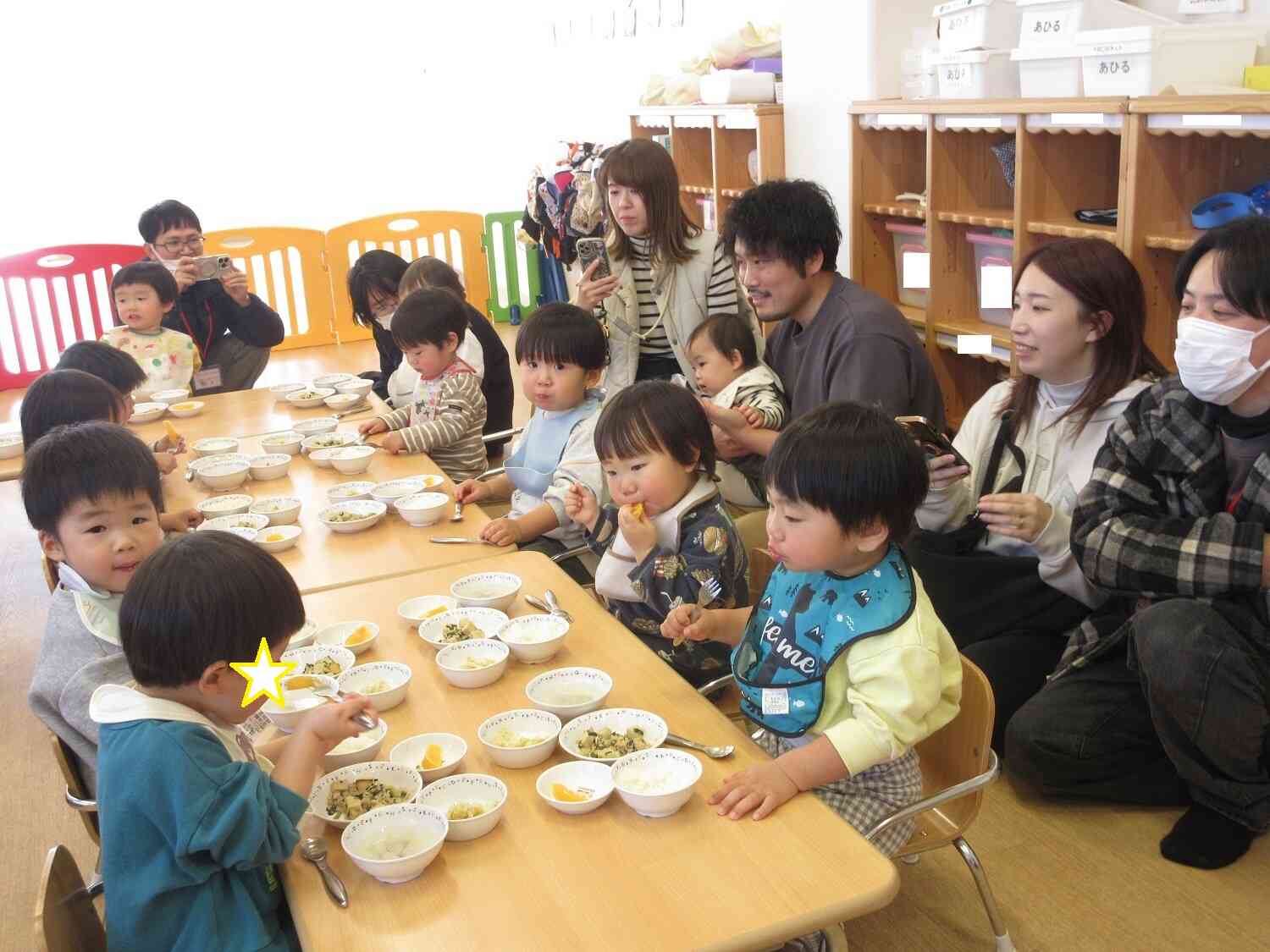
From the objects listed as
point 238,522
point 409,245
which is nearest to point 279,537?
point 238,522

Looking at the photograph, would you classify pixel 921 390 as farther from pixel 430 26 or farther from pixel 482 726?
pixel 430 26

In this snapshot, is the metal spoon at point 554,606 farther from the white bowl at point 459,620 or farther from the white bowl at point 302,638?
the white bowl at point 302,638

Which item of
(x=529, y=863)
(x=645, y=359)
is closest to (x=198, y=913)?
(x=529, y=863)

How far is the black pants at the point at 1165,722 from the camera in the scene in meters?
2.19

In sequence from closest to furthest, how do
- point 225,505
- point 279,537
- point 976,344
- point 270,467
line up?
point 279,537 < point 225,505 < point 270,467 < point 976,344

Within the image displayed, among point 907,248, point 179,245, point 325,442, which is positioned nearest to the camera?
point 325,442

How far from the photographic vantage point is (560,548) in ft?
9.64

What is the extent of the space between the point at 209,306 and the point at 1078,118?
10.6ft

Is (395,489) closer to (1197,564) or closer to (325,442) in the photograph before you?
(325,442)

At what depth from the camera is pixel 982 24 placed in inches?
141

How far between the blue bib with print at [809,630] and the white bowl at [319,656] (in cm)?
60

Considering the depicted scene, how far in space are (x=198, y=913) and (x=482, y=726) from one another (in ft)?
1.32

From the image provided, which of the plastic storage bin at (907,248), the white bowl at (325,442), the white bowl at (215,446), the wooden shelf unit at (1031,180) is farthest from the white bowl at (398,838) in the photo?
the plastic storage bin at (907,248)

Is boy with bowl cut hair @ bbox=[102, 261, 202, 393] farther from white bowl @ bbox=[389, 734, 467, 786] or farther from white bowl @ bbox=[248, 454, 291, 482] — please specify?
white bowl @ bbox=[389, 734, 467, 786]
